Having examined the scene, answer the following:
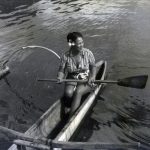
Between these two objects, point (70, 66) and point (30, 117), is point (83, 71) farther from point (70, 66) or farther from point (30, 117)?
point (30, 117)

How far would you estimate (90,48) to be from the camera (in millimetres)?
16531

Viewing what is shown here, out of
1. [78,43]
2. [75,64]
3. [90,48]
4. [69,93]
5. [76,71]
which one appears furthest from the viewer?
[90,48]

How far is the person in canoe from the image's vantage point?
1048 centimetres

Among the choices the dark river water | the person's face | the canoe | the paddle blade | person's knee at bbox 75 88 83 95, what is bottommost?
the dark river water

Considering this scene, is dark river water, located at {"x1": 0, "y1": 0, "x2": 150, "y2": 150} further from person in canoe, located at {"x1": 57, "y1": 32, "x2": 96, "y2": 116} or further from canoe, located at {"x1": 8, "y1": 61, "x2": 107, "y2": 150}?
person in canoe, located at {"x1": 57, "y1": 32, "x2": 96, "y2": 116}

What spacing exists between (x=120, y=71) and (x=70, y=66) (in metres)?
3.96

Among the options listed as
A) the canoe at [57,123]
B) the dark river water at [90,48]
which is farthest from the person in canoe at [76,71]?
the dark river water at [90,48]

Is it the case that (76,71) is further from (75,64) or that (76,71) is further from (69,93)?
(69,93)

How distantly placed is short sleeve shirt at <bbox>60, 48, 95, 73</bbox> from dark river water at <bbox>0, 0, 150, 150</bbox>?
172 centimetres

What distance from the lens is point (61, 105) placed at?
10453 mm

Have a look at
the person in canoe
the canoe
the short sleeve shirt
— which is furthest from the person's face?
the canoe

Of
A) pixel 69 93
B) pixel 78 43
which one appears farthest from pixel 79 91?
pixel 78 43

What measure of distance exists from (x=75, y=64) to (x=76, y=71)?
255 mm

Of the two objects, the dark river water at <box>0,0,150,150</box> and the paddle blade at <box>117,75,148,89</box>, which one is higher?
the paddle blade at <box>117,75,148,89</box>
